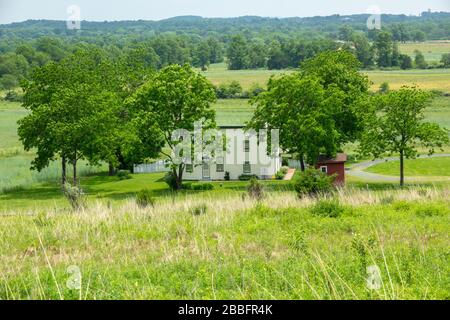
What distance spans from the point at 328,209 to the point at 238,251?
6983mm

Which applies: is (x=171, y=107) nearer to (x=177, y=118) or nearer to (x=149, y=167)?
(x=177, y=118)

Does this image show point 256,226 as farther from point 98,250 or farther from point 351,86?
point 351,86

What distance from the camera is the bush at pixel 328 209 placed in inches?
915

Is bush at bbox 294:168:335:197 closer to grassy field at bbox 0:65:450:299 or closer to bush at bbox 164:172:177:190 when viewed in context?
grassy field at bbox 0:65:450:299

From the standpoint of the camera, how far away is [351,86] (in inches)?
2340

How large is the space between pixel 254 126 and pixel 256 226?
31406 millimetres

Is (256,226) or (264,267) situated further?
(256,226)

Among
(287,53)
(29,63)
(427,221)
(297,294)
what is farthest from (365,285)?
(287,53)

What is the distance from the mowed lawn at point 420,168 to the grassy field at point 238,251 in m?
27.6

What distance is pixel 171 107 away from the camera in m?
51.0

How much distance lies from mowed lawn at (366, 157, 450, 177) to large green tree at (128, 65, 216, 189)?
16.7 metres

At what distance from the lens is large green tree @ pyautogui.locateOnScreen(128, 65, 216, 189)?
50062 millimetres

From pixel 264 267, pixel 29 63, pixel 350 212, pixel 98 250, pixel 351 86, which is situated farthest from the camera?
pixel 29 63
